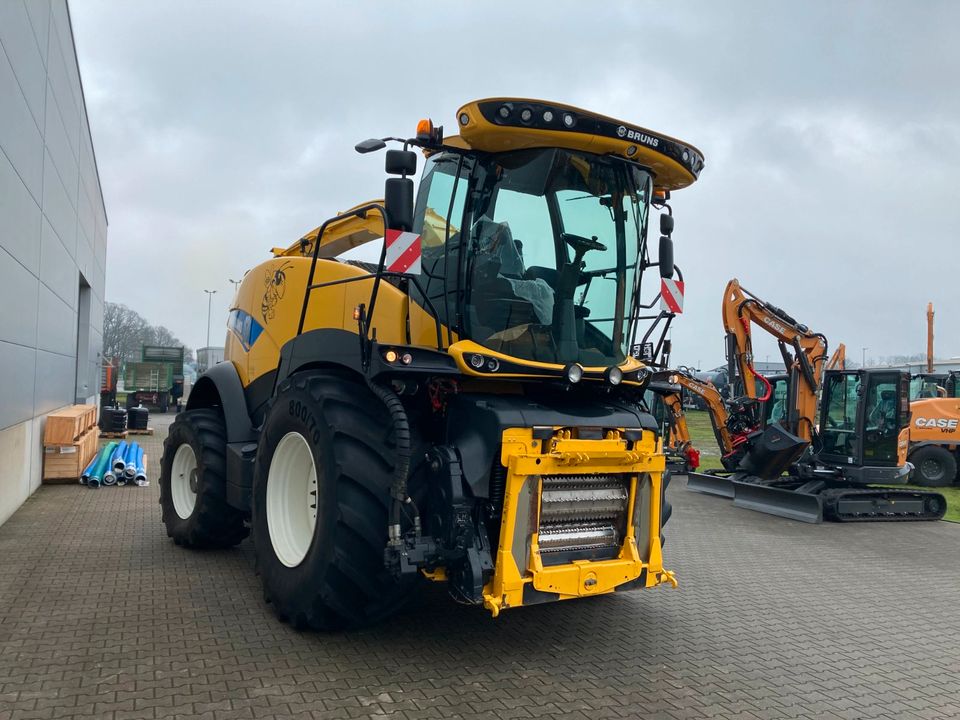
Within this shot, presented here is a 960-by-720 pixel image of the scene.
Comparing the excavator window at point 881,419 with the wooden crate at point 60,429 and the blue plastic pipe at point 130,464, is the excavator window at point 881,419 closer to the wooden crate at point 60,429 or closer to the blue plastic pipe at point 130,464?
the blue plastic pipe at point 130,464

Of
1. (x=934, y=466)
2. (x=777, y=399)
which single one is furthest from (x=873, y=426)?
(x=934, y=466)

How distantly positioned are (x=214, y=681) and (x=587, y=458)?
2.37 m

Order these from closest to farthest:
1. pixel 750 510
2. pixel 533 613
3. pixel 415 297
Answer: pixel 415 297, pixel 533 613, pixel 750 510

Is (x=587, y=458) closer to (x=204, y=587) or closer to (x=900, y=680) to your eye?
(x=900, y=680)

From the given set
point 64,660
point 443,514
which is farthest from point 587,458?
point 64,660

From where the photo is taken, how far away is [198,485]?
6496 millimetres

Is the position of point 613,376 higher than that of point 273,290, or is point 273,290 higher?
point 273,290

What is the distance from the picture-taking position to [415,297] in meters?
4.79

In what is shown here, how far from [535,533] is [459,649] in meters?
0.93

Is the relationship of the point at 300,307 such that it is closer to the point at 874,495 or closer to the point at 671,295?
the point at 671,295

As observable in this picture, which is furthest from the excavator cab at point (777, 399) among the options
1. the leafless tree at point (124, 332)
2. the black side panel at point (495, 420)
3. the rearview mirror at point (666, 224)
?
the leafless tree at point (124, 332)

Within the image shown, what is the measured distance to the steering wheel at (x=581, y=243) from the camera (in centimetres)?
476

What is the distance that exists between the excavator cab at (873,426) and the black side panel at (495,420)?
8.52m

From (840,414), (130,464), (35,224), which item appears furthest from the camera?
(840,414)
